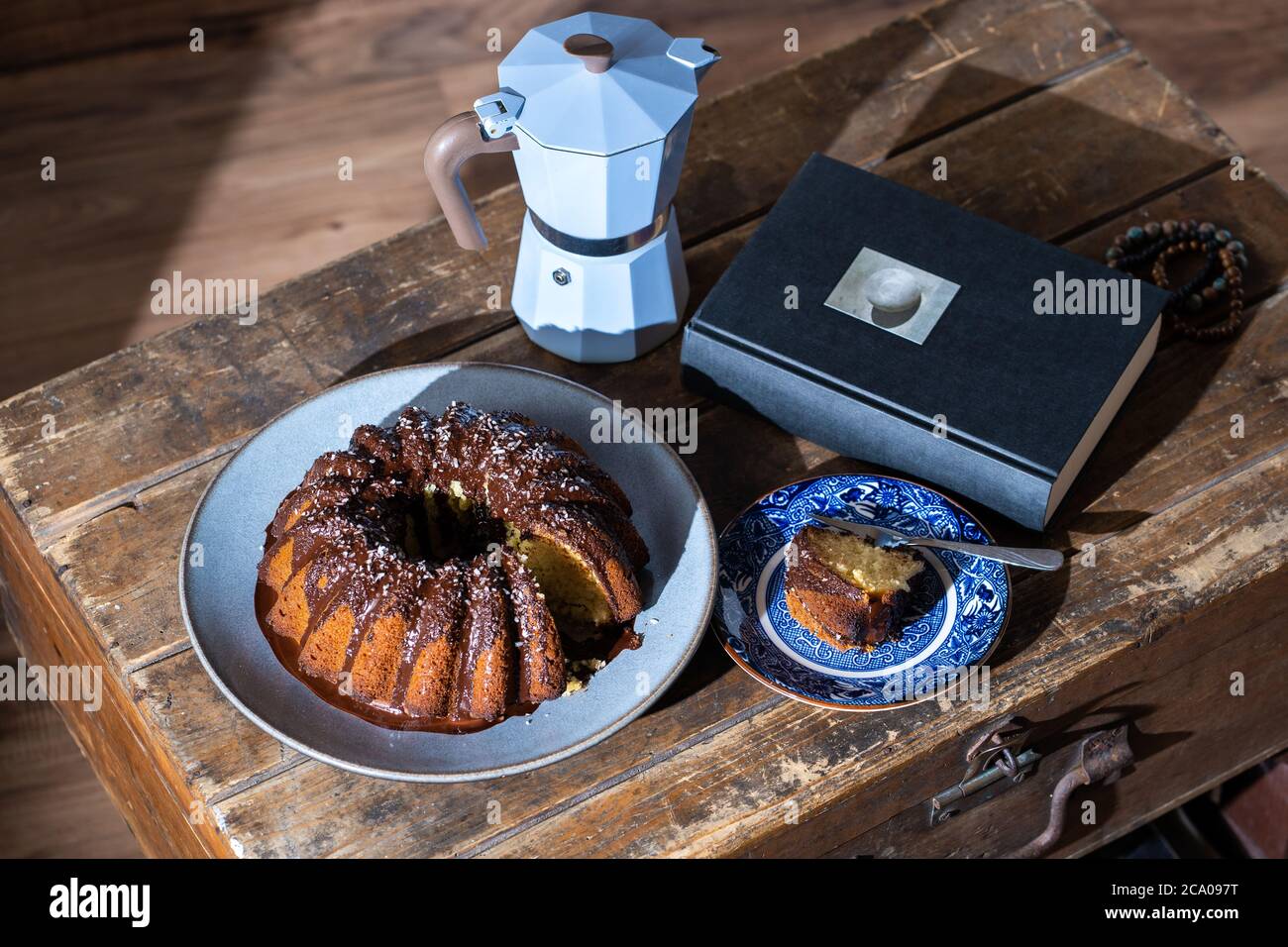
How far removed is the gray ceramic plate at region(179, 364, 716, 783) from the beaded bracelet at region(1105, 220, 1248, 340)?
1.61ft

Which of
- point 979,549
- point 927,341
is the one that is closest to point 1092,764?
point 979,549

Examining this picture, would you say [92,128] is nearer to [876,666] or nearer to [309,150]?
[309,150]

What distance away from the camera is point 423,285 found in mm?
1312

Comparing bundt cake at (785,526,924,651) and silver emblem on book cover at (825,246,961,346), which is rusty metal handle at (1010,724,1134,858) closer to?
bundt cake at (785,526,924,651)

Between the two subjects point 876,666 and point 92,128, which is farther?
point 92,128

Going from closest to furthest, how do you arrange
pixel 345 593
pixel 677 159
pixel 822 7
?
pixel 345 593, pixel 677 159, pixel 822 7

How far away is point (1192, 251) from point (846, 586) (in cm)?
53

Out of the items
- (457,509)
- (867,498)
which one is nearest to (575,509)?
(457,509)

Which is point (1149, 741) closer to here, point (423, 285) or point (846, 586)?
point (846, 586)

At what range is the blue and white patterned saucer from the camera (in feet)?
3.42

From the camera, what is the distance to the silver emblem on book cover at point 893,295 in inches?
45.9

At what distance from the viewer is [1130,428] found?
A: 1208 mm

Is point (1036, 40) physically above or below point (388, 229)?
above

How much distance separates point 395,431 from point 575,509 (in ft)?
0.51
